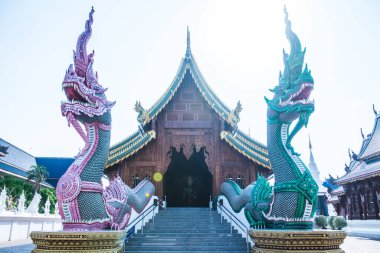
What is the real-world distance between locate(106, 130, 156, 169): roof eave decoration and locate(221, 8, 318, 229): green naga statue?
8.49 m

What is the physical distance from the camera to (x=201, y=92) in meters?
14.5

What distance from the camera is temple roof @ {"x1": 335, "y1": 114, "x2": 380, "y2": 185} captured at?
2036 cm

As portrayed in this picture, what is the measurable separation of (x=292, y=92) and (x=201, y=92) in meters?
9.56

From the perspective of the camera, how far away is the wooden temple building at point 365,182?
20.3 meters

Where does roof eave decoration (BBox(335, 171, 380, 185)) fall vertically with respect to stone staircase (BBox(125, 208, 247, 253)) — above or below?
above

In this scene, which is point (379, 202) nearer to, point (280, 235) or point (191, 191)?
point (191, 191)

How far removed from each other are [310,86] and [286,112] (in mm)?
568

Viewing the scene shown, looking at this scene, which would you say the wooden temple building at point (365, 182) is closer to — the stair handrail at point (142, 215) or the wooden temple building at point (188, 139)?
the wooden temple building at point (188, 139)

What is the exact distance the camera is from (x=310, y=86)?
4.98 meters

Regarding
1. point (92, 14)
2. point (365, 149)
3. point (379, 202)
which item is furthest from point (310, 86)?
point (365, 149)

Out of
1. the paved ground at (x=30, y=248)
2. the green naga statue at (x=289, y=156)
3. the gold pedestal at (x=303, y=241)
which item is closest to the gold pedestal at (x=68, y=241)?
the gold pedestal at (x=303, y=241)

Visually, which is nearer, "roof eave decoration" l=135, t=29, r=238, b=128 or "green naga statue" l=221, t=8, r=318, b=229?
"green naga statue" l=221, t=8, r=318, b=229

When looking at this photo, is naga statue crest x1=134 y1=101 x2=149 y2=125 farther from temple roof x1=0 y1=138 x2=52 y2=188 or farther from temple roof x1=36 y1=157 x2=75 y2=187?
temple roof x1=36 y1=157 x2=75 y2=187

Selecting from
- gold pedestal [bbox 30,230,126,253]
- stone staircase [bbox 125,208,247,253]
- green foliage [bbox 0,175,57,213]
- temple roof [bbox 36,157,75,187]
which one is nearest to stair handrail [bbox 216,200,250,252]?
stone staircase [bbox 125,208,247,253]
